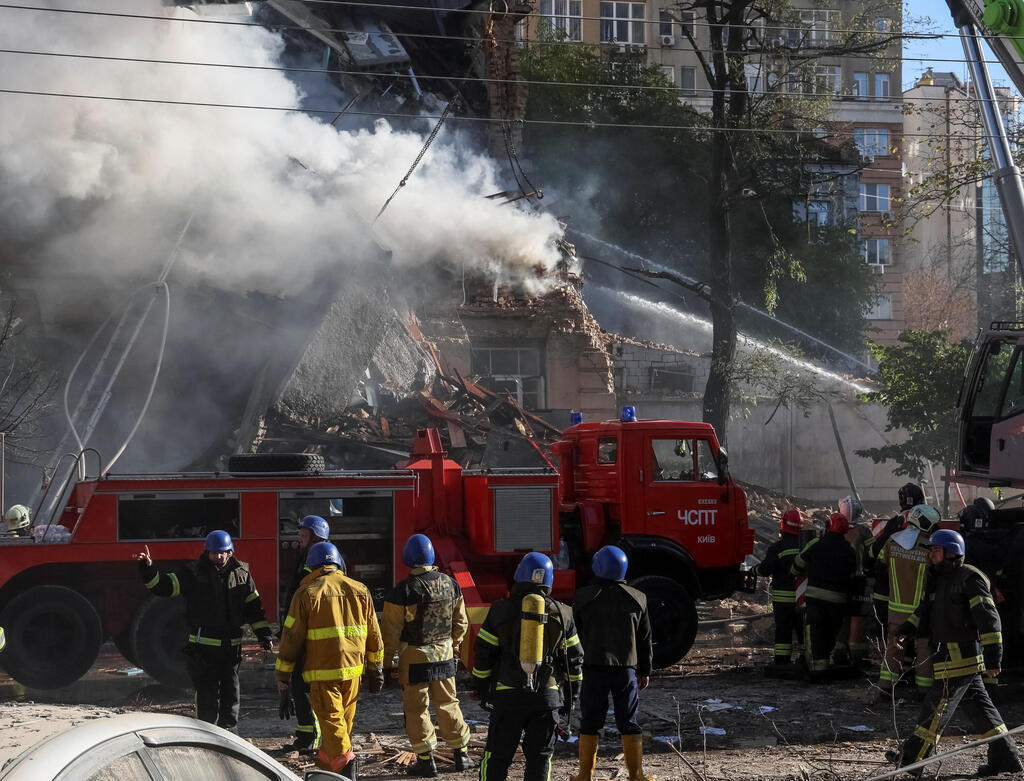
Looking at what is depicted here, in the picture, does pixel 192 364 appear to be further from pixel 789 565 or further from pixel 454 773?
pixel 454 773

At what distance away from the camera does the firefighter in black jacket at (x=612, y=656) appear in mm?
6555

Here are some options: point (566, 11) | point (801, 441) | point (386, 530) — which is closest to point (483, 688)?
point (386, 530)

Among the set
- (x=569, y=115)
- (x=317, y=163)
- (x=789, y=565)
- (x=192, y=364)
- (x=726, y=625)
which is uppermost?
(x=569, y=115)

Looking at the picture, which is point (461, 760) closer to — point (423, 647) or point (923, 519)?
point (423, 647)

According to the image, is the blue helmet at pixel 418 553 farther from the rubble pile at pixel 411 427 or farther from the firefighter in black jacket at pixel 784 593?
the rubble pile at pixel 411 427

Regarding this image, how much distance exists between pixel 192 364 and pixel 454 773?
11.9 m

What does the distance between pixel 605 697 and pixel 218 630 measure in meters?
2.78

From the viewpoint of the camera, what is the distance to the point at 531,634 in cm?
607

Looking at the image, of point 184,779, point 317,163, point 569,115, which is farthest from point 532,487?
point 569,115

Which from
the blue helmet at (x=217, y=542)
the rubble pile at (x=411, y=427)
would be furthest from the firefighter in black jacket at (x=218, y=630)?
the rubble pile at (x=411, y=427)

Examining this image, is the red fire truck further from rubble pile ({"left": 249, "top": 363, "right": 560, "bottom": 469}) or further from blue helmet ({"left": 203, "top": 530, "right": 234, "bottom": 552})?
rubble pile ({"left": 249, "top": 363, "right": 560, "bottom": 469})

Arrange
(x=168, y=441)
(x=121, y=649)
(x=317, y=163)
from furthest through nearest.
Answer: (x=317, y=163), (x=168, y=441), (x=121, y=649)

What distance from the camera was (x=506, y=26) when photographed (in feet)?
99.0

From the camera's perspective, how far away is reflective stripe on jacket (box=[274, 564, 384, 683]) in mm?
6582
